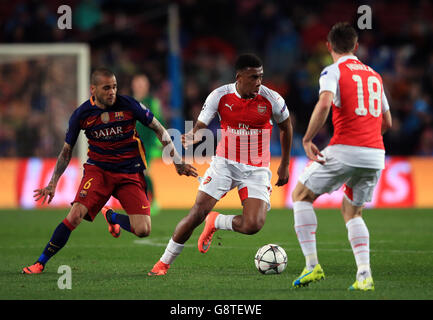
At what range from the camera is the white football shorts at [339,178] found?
20.7 ft

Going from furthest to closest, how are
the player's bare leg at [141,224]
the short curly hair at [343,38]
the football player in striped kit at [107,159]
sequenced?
the player's bare leg at [141,224] → the football player in striped kit at [107,159] → the short curly hair at [343,38]

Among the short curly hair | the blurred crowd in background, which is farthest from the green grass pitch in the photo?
the blurred crowd in background

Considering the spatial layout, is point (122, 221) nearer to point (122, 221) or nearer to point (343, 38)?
point (122, 221)

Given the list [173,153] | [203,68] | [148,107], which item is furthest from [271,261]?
[203,68]

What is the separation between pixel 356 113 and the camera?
634 centimetres

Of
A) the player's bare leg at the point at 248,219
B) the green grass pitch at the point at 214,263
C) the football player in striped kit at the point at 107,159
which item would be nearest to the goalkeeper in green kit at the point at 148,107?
the green grass pitch at the point at 214,263

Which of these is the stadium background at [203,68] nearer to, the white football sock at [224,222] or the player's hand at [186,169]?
the white football sock at [224,222]

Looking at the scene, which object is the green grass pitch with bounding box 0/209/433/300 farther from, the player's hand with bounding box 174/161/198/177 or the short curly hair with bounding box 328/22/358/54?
the short curly hair with bounding box 328/22/358/54

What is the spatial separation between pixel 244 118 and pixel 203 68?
1162cm

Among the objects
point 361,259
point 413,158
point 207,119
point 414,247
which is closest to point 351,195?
point 361,259

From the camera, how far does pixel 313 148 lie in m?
6.16

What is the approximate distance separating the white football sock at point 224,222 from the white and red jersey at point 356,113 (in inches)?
73.2

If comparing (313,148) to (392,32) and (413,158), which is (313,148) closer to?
→ (413,158)

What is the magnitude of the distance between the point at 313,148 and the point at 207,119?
5.48 ft
